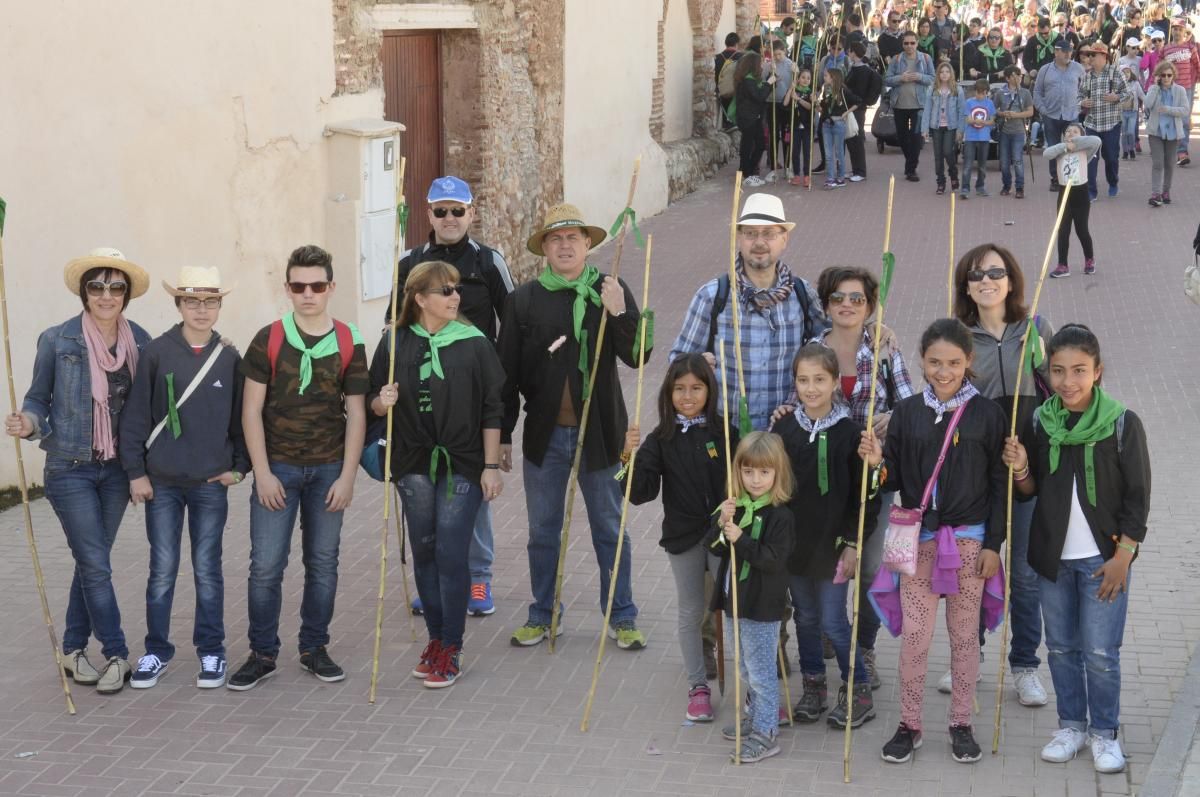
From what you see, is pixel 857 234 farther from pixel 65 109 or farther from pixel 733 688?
pixel 733 688

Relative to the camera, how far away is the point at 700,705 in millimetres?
6297

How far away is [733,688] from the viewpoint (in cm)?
661

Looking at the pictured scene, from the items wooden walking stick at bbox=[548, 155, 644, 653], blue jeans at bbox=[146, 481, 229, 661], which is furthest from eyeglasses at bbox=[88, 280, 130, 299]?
wooden walking stick at bbox=[548, 155, 644, 653]

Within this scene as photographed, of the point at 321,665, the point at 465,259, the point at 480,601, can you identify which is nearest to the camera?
the point at 321,665

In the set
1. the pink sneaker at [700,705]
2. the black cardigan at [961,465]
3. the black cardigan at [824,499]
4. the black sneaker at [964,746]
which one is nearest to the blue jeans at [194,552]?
the pink sneaker at [700,705]

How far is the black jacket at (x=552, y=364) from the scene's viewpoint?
22.5 feet

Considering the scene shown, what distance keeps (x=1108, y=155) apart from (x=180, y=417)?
15.8 metres

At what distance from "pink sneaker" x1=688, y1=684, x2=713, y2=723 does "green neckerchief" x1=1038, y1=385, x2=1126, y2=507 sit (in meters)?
1.63

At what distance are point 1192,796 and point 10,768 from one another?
169 inches

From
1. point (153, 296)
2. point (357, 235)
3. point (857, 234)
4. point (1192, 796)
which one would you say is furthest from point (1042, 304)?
point (1192, 796)


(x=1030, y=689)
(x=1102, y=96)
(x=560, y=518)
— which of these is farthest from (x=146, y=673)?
(x=1102, y=96)

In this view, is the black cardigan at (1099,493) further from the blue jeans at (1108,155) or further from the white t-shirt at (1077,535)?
the blue jeans at (1108,155)

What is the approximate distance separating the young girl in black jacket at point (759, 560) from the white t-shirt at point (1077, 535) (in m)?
1.00

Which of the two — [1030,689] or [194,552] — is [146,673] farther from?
[1030,689]
